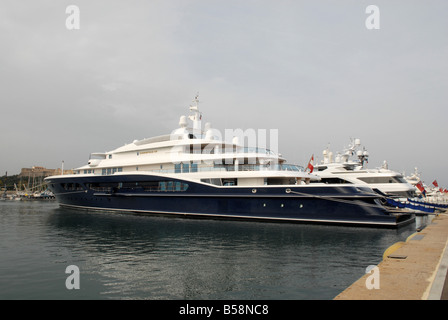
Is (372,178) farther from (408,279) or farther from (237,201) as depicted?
(408,279)

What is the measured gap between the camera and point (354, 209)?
66.3 ft

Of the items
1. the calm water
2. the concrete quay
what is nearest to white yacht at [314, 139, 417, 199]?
the calm water

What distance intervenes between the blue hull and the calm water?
131 centimetres

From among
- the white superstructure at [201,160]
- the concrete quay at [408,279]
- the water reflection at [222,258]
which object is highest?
the white superstructure at [201,160]

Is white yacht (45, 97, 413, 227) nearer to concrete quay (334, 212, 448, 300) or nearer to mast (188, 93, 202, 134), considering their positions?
mast (188, 93, 202, 134)

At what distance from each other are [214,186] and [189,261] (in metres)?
12.3

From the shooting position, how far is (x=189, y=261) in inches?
452

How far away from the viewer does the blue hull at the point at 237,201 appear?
2017cm

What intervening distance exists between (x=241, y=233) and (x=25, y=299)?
39.0 feet

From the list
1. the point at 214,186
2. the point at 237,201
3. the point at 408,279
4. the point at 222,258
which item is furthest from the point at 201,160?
the point at 408,279

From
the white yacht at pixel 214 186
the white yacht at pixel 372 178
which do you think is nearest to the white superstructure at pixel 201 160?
the white yacht at pixel 214 186

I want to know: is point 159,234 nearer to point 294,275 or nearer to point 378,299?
point 294,275

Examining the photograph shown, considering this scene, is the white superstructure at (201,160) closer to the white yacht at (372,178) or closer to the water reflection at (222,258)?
the water reflection at (222,258)
